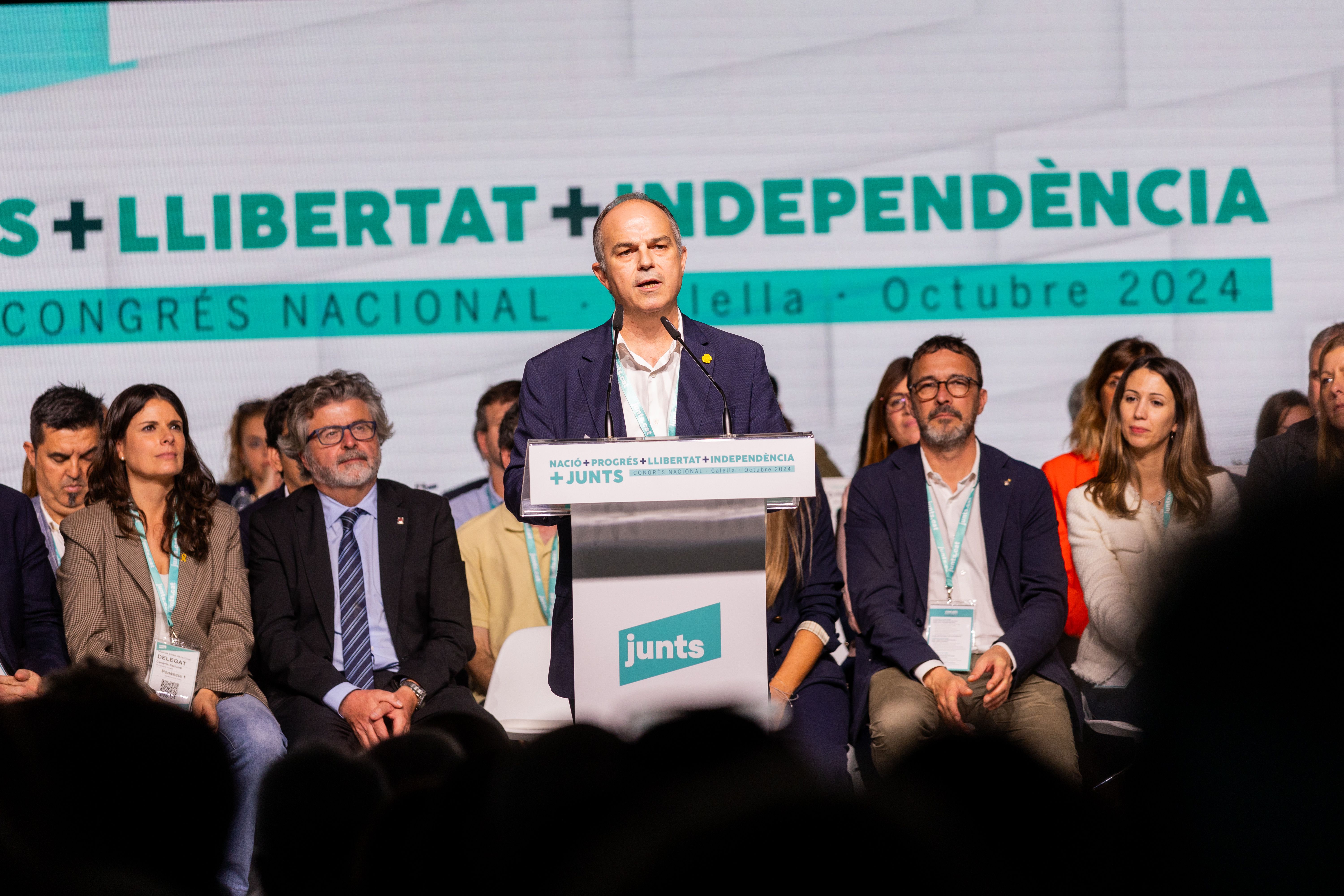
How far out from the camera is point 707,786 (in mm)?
529

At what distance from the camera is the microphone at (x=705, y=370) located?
212cm

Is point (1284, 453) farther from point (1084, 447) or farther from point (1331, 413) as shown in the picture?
point (1084, 447)

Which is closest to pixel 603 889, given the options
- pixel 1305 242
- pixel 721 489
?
pixel 721 489

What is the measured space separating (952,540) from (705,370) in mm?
1581

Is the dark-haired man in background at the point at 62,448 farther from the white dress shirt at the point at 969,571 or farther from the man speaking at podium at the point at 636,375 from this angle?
the white dress shirt at the point at 969,571

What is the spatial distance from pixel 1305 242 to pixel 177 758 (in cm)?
551

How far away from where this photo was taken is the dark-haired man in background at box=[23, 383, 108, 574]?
3.97 meters

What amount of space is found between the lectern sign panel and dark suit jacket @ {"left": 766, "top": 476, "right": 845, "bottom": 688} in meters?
0.89

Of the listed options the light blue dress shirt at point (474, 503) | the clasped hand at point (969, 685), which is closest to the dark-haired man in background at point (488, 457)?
the light blue dress shirt at point (474, 503)

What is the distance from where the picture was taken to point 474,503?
4797 millimetres

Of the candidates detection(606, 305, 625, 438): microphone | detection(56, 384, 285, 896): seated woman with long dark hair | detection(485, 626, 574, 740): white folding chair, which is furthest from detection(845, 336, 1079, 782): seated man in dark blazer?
detection(56, 384, 285, 896): seated woman with long dark hair

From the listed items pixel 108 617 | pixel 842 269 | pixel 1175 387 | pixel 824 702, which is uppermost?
pixel 842 269

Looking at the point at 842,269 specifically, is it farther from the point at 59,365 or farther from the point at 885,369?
the point at 59,365

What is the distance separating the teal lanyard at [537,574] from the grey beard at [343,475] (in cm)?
63
